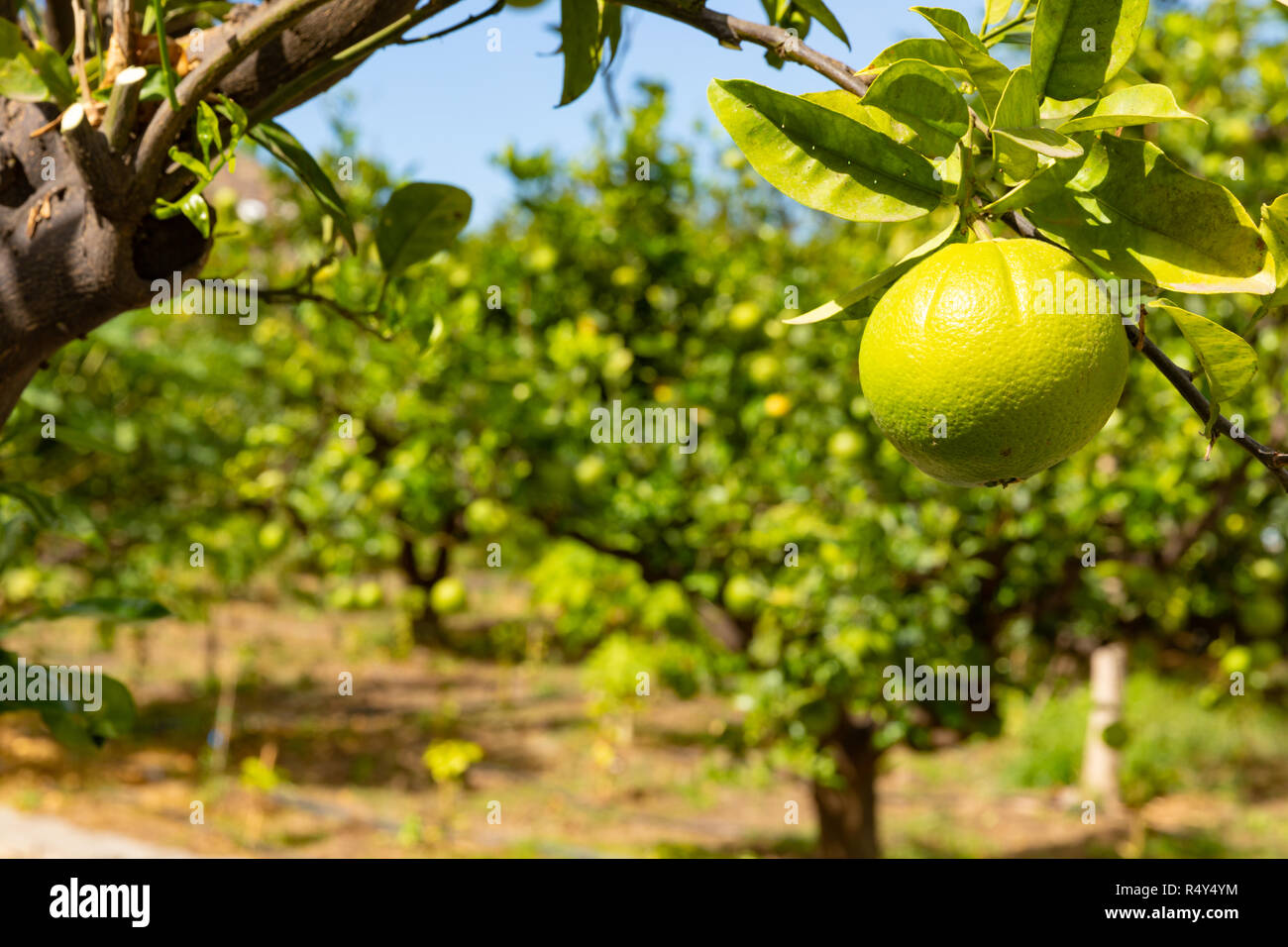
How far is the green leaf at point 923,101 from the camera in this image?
0.54 m

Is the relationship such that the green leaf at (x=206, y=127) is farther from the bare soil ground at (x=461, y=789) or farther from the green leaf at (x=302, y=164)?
the bare soil ground at (x=461, y=789)

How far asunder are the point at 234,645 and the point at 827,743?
6.11 meters

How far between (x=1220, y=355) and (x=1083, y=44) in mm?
186

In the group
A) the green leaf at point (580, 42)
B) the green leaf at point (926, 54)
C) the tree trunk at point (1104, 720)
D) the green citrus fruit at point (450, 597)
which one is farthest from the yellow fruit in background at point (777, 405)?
the tree trunk at point (1104, 720)

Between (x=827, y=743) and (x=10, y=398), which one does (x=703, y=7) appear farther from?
(x=827, y=743)

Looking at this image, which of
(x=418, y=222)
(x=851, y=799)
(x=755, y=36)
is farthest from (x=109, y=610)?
(x=851, y=799)

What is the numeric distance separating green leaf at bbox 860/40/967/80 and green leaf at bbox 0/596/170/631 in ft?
3.16

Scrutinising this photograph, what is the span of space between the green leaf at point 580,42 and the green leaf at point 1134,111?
17.5 inches

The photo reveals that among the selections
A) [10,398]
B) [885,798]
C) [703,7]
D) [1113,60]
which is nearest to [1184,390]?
[1113,60]

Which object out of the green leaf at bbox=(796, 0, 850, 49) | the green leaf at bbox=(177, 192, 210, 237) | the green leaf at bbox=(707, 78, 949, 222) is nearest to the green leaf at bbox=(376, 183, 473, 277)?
the green leaf at bbox=(177, 192, 210, 237)

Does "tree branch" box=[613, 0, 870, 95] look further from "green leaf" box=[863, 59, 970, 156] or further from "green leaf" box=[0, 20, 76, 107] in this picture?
"green leaf" box=[0, 20, 76, 107]

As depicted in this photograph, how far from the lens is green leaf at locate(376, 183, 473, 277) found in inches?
38.3

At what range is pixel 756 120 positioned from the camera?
569mm

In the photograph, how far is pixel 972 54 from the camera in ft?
1.77
